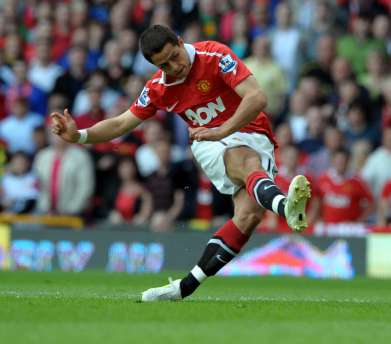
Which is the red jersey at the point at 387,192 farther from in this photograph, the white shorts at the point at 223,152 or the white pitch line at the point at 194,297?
the white shorts at the point at 223,152

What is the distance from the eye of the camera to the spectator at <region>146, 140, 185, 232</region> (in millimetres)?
17688

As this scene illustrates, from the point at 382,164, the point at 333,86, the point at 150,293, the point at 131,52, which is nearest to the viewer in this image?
the point at 150,293

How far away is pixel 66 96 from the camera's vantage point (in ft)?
63.9

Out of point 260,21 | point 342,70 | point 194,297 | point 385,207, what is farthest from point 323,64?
point 194,297

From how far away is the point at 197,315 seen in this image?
862cm

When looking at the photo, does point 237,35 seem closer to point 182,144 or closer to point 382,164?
point 182,144

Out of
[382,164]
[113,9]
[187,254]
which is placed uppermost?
[113,9]

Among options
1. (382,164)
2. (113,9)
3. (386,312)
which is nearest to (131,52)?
(113,9)

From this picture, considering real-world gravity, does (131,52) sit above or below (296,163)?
above

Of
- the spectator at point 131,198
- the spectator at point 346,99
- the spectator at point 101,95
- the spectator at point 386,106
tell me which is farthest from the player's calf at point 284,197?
the spectator at point 101,95

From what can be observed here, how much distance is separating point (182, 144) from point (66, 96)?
2199 mm

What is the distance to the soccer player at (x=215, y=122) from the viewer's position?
377 inches

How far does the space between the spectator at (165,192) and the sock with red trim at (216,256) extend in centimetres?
Answer: 771

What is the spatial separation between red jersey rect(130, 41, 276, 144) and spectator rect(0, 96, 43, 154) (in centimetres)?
920
